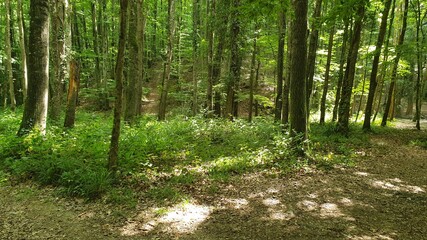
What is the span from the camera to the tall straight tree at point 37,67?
24.8 ft

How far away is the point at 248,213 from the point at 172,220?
4.57 ft

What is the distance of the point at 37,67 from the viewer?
25.3 ft

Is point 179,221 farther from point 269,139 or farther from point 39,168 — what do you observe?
point 269,139

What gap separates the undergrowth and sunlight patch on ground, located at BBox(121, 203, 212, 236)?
47 cm

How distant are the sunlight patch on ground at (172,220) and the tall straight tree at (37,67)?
16.0 ft

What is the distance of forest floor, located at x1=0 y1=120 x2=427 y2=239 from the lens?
4.38 metres

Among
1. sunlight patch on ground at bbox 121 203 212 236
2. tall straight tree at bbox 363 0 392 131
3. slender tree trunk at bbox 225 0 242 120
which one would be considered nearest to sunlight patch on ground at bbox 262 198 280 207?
sunlight patch on ground at bbox 121 203 212 236

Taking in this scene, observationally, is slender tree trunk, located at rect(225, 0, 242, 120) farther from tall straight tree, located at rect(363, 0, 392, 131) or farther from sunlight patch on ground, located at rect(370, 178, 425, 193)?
sunlight patch on ground, located at rect(370, 178, 425, 193)

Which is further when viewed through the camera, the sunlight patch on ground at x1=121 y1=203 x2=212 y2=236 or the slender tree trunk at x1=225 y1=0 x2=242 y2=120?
the slender tree trunk at x1=225 y1=0 x2=242 y2=120

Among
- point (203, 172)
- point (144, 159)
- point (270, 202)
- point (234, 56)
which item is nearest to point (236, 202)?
point (270, 202)

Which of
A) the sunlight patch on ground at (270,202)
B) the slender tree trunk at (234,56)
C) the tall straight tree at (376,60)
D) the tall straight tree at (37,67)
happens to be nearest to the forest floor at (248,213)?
the sunlight patch on ground at (270,202)

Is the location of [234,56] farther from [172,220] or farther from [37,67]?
[172,220]

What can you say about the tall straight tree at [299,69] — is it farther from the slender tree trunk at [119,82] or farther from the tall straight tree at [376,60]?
the tall straight tree at [376,60]

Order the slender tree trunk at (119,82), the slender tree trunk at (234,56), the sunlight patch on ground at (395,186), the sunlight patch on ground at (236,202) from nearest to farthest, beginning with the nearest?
the sunlight patch on ground at (236,202) < the slender tree trunk at (119,82) < the sunlight patch on ground at (395,186) < the slender tree trunk at (234,56)
